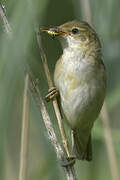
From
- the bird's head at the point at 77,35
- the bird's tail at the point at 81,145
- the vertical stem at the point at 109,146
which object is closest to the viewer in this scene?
the vertical stem at the point at 109,146

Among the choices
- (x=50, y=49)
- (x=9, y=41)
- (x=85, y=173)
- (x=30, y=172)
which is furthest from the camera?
(x=50, y=49)

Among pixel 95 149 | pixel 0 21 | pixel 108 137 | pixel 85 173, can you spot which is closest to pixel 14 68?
pixel 0 21

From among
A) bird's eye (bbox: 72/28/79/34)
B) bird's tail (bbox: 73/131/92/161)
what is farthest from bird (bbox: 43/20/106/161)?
bird's tail (bbox: 73/131/92/161)

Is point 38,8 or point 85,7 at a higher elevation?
point 38,8

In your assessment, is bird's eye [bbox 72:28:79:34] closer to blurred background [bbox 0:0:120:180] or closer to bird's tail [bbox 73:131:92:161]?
blurred background [bbox 0:0:120:180]

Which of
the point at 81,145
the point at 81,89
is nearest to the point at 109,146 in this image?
the point at 81,89

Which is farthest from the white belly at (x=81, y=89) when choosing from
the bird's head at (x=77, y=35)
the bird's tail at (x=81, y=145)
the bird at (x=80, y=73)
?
the bird's tail at (x=81, y=145)

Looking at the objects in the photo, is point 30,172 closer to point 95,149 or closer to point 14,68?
point 95,149

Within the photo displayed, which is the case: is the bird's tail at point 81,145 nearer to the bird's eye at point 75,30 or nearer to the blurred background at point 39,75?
the blurred background at point 39,75
